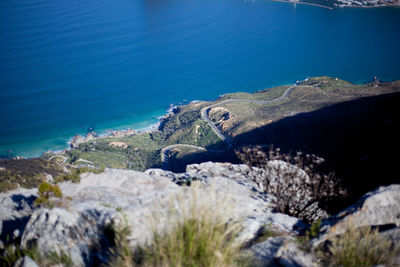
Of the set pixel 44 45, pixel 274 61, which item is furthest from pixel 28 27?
pixel 274 61

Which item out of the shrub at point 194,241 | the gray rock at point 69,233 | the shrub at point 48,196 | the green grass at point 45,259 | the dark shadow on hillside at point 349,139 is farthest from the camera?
the dark shadow on hillside at point 349,139

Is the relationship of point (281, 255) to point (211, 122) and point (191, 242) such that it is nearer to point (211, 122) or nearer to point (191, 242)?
point (191, 242)

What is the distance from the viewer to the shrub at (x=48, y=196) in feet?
25.9

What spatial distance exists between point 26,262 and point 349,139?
1523 inches

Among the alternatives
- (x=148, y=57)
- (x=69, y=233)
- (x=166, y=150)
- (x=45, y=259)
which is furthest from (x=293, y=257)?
(x=148, y=57)

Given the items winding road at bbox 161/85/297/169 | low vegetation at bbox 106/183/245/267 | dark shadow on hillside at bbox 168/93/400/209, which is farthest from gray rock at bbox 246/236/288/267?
winding road at bbox 161/85/297/169

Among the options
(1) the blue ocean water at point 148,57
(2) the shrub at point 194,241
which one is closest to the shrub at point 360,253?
(2) the shrub at point 194,241

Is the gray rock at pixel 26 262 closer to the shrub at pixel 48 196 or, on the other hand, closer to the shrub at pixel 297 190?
the shrub at pixel 48 196

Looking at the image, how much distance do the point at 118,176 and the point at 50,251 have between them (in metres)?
6.42

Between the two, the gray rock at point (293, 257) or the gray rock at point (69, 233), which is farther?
the gray rock at point (69, 233)

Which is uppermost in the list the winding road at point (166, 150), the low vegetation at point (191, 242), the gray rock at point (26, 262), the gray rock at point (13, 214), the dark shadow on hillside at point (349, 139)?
the low vegetation at point (191, 242)

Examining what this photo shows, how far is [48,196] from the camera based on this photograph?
8.22 meters

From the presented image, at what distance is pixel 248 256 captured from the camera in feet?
Answer: 15.2

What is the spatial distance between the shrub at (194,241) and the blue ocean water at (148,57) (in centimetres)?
8101
